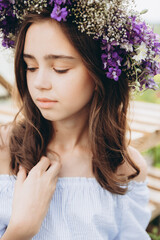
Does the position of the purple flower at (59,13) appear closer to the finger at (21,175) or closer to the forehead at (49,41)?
the forehead at (49,41)

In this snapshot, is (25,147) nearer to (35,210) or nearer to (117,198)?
(35,210)

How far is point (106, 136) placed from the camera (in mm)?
1545

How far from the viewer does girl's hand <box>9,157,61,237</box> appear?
121 centimetres

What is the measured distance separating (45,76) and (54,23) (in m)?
0.24

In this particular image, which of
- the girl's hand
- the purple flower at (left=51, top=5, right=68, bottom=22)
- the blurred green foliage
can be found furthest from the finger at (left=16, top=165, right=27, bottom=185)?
the blurred green foliage

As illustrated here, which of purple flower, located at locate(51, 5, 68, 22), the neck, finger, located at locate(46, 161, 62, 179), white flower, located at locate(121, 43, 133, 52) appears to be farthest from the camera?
the neck

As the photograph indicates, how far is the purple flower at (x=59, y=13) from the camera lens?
114 centimetres

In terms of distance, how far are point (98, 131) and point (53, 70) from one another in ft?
1.50

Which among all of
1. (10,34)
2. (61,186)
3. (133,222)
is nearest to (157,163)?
(133,222)

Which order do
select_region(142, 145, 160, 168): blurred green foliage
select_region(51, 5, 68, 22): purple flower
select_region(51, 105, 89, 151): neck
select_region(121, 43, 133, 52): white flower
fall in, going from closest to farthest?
select_region(51, 5, 68, 22): purple flower, select_region(121, 43, 133, 52): white flower, select_region(51, 105, 89, 151): neck, select_region(142, 145, 160, 168): blurred green foliage

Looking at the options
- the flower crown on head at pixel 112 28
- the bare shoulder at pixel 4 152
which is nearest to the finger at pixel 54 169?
the bare shoulder at pixel 4 152

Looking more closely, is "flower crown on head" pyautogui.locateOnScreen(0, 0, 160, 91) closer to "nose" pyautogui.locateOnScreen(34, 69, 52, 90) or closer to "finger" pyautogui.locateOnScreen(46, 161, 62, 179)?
"nose" pyautogui.locateOnScreen(34, 69, 52, 90)

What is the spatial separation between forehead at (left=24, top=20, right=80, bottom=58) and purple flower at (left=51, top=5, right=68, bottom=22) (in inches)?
2.5

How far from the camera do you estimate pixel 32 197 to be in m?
1.26
